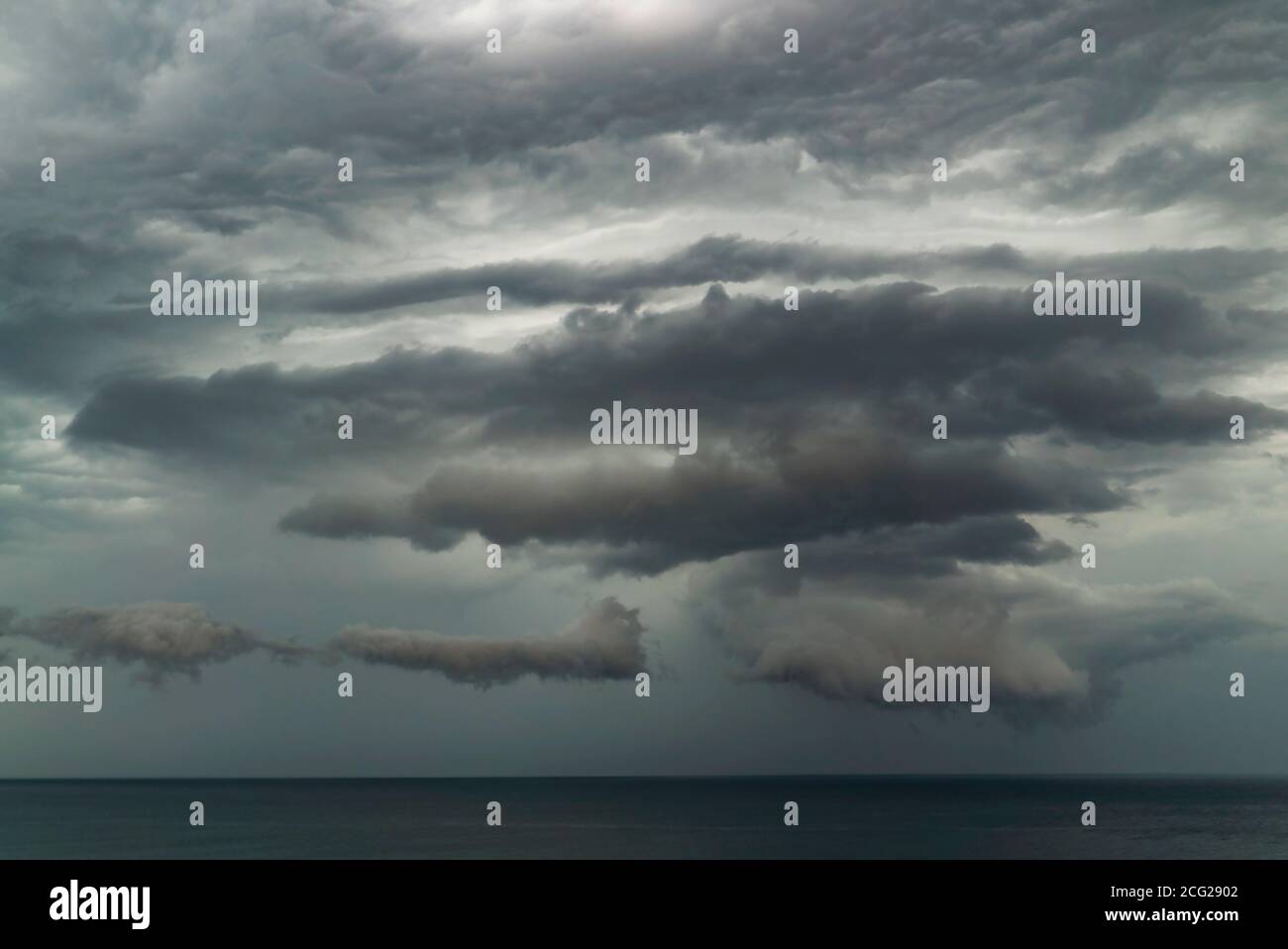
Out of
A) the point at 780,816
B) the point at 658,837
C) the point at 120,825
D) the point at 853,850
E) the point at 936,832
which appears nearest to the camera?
the point at 853,850

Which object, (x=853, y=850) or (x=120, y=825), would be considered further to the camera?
(x=120, y=825)
